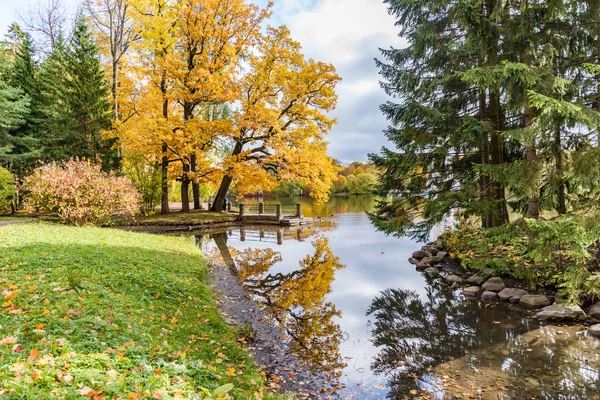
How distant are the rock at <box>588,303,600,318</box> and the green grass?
57.9ft

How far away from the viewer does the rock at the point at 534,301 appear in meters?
7.38

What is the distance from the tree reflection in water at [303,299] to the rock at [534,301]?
13.8ft

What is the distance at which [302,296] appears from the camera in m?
8.48

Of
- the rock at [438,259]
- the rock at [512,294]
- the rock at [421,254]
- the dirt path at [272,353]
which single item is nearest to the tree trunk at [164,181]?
the dirt path at [272,353]

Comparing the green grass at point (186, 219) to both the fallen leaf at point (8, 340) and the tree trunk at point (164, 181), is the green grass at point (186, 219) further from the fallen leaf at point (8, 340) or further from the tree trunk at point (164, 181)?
the fallen leaf at point (8, 340)

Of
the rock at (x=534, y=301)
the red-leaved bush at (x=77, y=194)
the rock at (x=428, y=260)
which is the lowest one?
the rock at (x=534, y=301)

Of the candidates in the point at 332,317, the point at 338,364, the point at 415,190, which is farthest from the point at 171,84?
the point at 338,364

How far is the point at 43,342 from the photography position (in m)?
3.12

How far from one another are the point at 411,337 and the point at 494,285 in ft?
12.1

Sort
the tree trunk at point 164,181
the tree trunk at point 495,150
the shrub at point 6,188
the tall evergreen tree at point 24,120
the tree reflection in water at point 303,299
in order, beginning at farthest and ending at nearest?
the tree trunk at point 164,181 < the tall evergreen tree at point 24,120 < the shrub at point 6,188 < the tree trunk at point 495,150 < the tree reflection in water at point 303,299

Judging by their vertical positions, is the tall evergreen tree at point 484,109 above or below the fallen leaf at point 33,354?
above

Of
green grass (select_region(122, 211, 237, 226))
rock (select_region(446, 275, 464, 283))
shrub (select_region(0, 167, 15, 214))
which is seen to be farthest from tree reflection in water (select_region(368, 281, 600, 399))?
shrub (select_region(0, 167, 15, 214))

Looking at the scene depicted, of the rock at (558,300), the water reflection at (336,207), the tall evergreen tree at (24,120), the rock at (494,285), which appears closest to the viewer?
the rock at (558,300)

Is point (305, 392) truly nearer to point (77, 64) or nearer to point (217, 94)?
point (217, 94)
